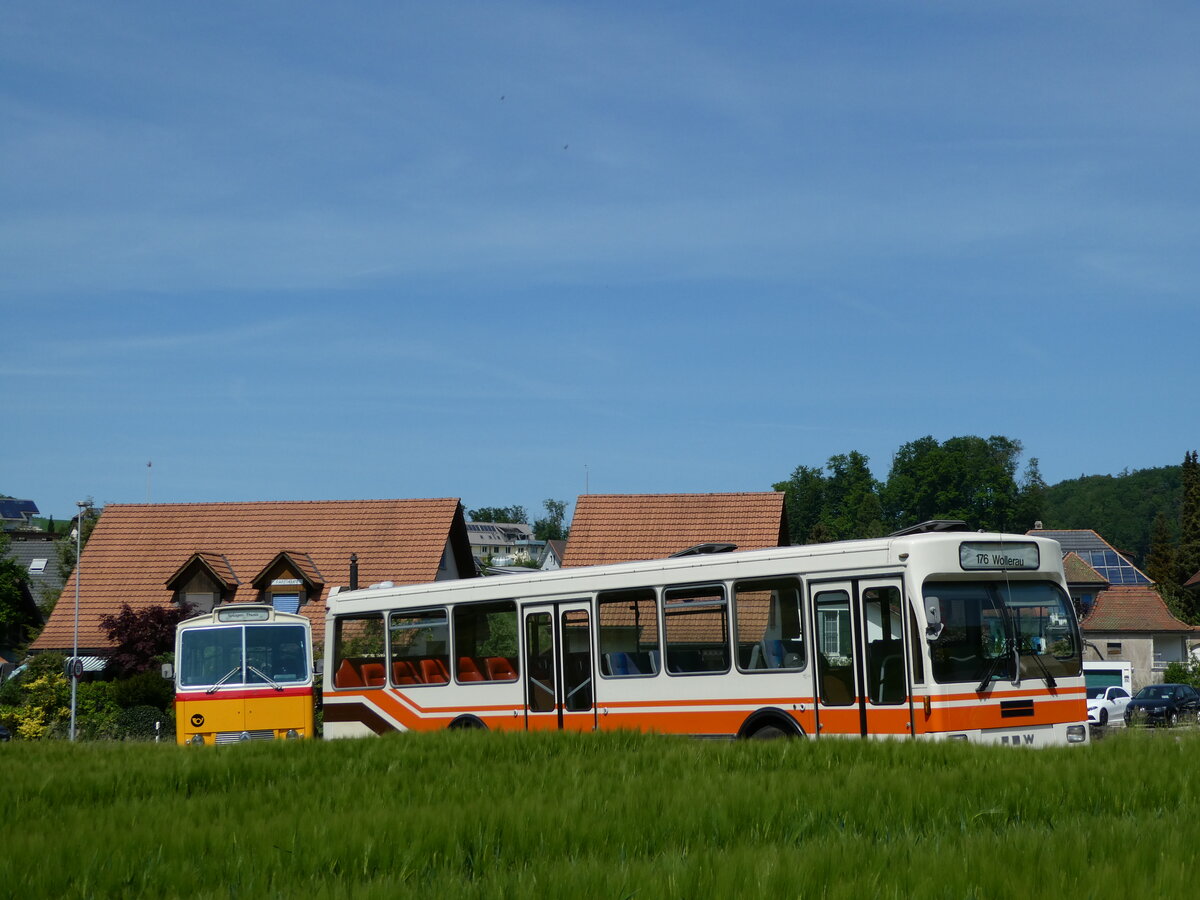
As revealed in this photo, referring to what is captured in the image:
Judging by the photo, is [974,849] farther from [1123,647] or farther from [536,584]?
[1123,647]

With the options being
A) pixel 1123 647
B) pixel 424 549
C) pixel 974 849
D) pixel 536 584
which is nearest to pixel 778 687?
pixel 536 584

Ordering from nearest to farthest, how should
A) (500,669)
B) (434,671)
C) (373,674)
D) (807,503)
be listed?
(500,669)
(434,671)
(373,674)
(807,503)

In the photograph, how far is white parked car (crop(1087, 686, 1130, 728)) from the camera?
41909mm

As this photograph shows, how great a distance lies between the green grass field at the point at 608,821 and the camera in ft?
19.5

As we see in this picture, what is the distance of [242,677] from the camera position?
2173 centimetres

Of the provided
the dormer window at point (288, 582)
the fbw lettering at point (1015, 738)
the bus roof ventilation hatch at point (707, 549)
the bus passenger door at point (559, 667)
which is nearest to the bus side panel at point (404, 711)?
the bus passenger door at point (559, 667)

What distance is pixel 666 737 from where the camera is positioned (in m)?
13.4

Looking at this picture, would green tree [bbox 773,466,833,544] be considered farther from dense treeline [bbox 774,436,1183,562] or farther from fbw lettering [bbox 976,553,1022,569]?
fbw lettering [bbox 976,553,1022,569]

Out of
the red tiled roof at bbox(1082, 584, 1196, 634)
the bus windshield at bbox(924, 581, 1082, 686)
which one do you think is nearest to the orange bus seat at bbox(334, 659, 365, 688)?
the bus windshield at bbox(924, 581, 1082, 686)

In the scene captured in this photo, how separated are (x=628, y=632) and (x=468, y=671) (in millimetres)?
3392

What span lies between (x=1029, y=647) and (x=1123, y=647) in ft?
218

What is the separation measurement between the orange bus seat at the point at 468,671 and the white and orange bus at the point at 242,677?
2.80 meters

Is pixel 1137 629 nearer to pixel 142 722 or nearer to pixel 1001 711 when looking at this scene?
pixel 142 722

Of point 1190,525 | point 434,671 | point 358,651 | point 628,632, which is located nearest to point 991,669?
point 628,632
